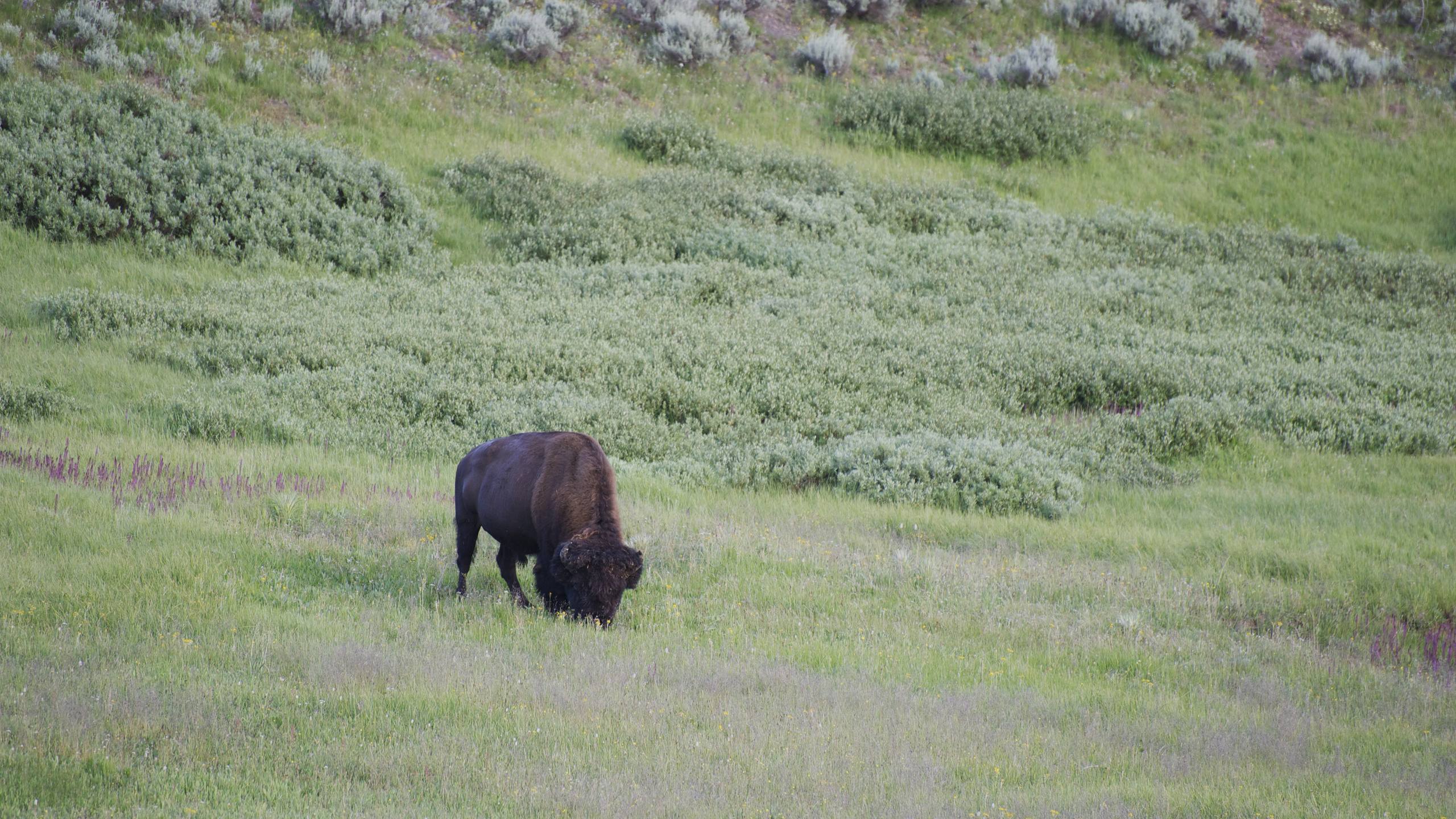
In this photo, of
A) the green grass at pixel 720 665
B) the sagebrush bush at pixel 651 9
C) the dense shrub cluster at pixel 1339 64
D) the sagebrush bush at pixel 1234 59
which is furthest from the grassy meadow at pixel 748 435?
the sagebrush bush at pixel 1234 59

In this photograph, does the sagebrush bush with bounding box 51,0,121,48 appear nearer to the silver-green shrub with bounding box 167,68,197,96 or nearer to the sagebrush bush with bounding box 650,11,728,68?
the silver-green shrub with bounding box 167,68,197,96

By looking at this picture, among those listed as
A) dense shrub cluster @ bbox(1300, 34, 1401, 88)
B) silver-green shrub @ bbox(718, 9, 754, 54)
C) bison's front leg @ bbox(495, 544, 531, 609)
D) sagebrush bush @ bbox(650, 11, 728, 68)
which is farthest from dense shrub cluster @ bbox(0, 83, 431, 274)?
dense shrub cluster @ bbox(1300, 34, 1401, 88)

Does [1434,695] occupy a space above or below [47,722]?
below

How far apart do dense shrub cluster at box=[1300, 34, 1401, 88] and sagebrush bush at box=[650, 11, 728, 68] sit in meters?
15.7

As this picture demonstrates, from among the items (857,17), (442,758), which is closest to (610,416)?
(442,758)

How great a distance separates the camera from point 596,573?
8078 millimetres

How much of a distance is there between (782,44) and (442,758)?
25893mm

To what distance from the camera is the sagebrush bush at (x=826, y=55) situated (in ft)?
92.4

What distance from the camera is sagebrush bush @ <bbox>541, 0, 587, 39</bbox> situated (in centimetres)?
2677

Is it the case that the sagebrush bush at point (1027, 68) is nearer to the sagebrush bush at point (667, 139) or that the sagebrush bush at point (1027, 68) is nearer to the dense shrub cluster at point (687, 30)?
the dense shrub cluster at point (687, 30)

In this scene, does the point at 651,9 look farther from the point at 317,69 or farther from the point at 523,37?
the point at 317,69

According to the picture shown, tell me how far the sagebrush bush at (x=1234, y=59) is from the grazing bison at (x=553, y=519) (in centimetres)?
2738

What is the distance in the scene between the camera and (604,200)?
22.3m

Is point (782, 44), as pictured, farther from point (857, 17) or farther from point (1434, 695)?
Answer: point (1434, 695)
